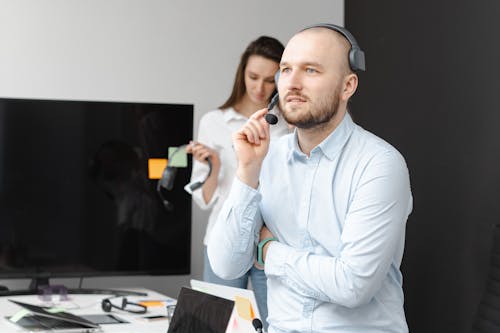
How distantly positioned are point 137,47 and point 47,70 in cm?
50

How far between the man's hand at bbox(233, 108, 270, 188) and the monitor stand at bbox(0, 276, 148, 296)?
72.1 inches

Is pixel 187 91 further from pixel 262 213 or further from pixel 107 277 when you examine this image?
pixel 262 213

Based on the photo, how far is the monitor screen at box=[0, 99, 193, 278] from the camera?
3.56 metres

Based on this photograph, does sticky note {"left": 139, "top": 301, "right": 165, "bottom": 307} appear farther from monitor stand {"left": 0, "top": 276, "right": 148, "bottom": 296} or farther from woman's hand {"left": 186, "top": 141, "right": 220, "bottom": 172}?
woman's hand {"left": 186, "top": 141, "right": 220, "bottom": 172}

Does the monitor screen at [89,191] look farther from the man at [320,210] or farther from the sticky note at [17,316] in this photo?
the man at [320,210]

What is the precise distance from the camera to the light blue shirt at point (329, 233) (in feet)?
5.85

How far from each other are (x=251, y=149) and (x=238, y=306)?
41cm

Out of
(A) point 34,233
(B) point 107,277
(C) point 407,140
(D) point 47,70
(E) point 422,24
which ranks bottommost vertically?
(B) point 107,277

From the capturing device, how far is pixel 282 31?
441cm

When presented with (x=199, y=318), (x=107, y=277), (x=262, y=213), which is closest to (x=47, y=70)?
(x=107, y=277)

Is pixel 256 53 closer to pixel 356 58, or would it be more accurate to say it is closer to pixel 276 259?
pixel 356 58

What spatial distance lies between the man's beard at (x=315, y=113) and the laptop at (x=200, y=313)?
49 centimetres

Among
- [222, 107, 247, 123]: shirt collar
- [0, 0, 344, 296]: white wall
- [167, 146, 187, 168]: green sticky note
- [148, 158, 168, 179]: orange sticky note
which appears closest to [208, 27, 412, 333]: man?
[222, 107, 247, 123]: shirt collar

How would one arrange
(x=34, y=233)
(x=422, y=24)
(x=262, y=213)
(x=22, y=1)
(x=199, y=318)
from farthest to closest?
(x=22, y=1) < (x=34, y=233) < (x=422, y=24) < (x=262, y=213) < (x=199, y=318)
